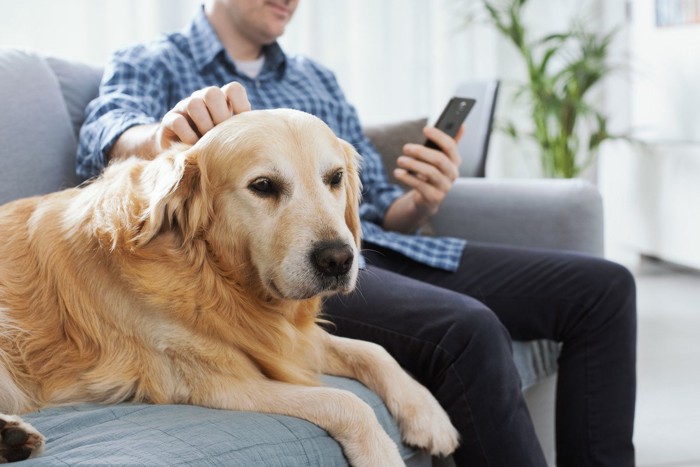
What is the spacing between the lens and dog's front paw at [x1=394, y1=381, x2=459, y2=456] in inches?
60.2

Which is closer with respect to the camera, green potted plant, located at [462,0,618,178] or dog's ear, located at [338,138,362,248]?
dog's ear, located at [338,138,362,248]

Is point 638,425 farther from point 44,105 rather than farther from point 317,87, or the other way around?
point 44,105

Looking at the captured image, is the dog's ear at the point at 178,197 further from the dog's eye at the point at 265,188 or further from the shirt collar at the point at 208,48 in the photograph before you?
the shirt collar at the point at 208,48

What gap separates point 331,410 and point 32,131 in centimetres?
107

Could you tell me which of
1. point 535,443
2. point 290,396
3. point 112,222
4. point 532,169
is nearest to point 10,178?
point 112,222

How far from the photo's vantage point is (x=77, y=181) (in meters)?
2.07

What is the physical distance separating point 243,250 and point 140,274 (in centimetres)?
17

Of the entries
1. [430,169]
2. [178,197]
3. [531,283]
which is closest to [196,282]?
[178,197]

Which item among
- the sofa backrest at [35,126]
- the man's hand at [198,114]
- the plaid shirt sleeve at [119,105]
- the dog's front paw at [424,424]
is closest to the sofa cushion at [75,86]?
the sofa backrest at [35,126]

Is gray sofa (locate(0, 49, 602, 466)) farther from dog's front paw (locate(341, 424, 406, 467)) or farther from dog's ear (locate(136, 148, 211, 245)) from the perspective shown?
dog's ear (locate(136, 148, 211, 245))

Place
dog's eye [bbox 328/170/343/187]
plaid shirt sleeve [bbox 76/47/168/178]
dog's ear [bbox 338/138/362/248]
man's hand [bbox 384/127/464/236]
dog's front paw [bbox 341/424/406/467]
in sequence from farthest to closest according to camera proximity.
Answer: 1. man's hand [bbox 384/127/464/236]
2. plaid shirt sleeve [bbox 76/47/168/178]
3. dog's ear [bbox 338/138/362/248]
4. dog's eye [bbox 328/170/343/187]
5. dog's front paw [bbox 341/424/406/467]

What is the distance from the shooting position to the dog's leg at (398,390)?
154cm

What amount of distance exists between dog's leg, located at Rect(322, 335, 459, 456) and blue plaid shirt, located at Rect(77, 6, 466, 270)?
49cm

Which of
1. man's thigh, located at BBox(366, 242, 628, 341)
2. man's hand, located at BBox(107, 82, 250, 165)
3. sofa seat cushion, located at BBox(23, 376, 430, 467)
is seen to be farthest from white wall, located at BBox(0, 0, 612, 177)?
sofa seat cushion, located at BBox(23, 376, 430, 467)
